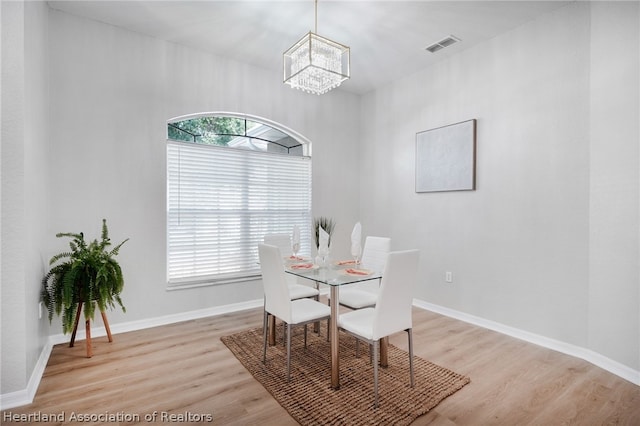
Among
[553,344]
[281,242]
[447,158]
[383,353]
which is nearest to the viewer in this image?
[383,353]

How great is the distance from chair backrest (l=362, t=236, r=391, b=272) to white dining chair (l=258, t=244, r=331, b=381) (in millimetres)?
796

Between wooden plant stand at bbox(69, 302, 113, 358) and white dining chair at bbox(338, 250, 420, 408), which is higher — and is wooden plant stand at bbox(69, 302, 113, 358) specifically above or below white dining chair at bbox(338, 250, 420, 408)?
below

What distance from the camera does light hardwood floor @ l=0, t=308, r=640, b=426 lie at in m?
2.03

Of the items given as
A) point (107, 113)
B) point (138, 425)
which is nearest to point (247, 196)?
point (107, 113)

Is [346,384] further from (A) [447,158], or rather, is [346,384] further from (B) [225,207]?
(A) [447,158]

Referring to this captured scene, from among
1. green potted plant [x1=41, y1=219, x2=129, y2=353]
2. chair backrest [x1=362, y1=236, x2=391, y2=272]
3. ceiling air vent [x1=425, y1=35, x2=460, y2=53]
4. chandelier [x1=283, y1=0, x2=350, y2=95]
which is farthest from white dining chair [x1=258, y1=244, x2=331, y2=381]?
ceiling air vent [x1=425, y1=35, x2=460, y2=53]

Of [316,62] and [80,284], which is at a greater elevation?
[316,62]

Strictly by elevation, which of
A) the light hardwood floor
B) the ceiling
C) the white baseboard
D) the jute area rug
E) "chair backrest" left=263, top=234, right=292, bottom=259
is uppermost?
the ceiling

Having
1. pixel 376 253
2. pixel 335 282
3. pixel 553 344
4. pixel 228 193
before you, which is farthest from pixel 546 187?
pixel 228 193

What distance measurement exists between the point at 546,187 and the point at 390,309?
6.81 feet

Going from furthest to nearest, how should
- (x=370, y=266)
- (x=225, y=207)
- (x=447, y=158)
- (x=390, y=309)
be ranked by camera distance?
(x=225, y=207)
(x=447, y=158)
(x=370, y=266)
(x=390, y=309)

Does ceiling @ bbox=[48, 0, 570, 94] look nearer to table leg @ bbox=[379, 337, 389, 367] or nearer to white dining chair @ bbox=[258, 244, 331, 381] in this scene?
white dining chair @ bbox=[258, 244, 331, 381]

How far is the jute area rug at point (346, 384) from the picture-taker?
2016 mm

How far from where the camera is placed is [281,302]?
2.49 meters
